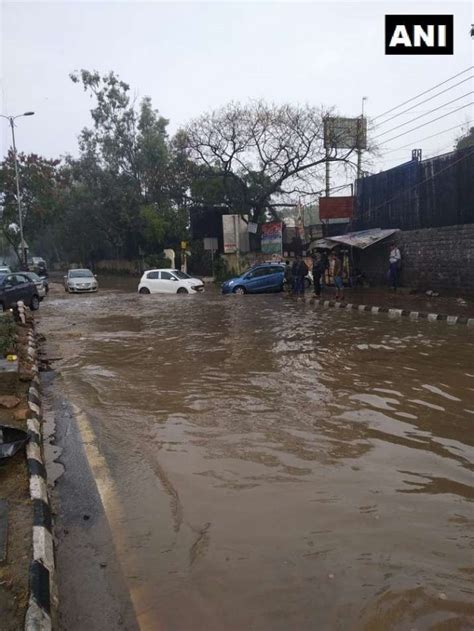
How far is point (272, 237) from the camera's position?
3303 cm

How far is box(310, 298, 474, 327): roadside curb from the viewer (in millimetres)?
13888

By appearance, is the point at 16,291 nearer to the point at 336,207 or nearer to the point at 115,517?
the point at 336,207

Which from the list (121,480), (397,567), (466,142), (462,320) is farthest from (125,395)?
(466,142)

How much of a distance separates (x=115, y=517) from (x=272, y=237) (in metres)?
29.7

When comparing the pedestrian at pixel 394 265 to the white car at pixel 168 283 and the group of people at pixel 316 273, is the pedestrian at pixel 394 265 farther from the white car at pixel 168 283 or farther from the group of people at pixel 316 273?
the white car at pixel 168 283

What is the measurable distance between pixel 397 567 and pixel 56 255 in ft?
292

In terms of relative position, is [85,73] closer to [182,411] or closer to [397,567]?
[182,411]

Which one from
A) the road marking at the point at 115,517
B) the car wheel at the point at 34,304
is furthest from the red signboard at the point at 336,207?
the road marking at the point at 115,517

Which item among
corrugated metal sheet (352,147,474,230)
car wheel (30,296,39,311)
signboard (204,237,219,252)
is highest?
corrugated metal sheet (352,147,474,230)

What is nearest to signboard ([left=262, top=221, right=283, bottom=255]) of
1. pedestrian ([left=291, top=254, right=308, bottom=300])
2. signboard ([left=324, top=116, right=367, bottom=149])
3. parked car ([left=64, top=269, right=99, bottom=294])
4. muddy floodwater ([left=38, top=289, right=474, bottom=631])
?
signboard ([left=324, top=116, right=367, bottom=149])

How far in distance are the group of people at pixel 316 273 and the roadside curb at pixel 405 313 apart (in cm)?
110

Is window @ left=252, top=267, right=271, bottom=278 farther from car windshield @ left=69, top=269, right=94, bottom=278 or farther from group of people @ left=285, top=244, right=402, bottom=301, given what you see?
car windshield @ left=69, top=269, right=94, bottom=278

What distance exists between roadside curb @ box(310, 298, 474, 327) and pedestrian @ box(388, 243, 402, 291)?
8.48 ft

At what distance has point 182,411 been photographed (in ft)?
22.3
